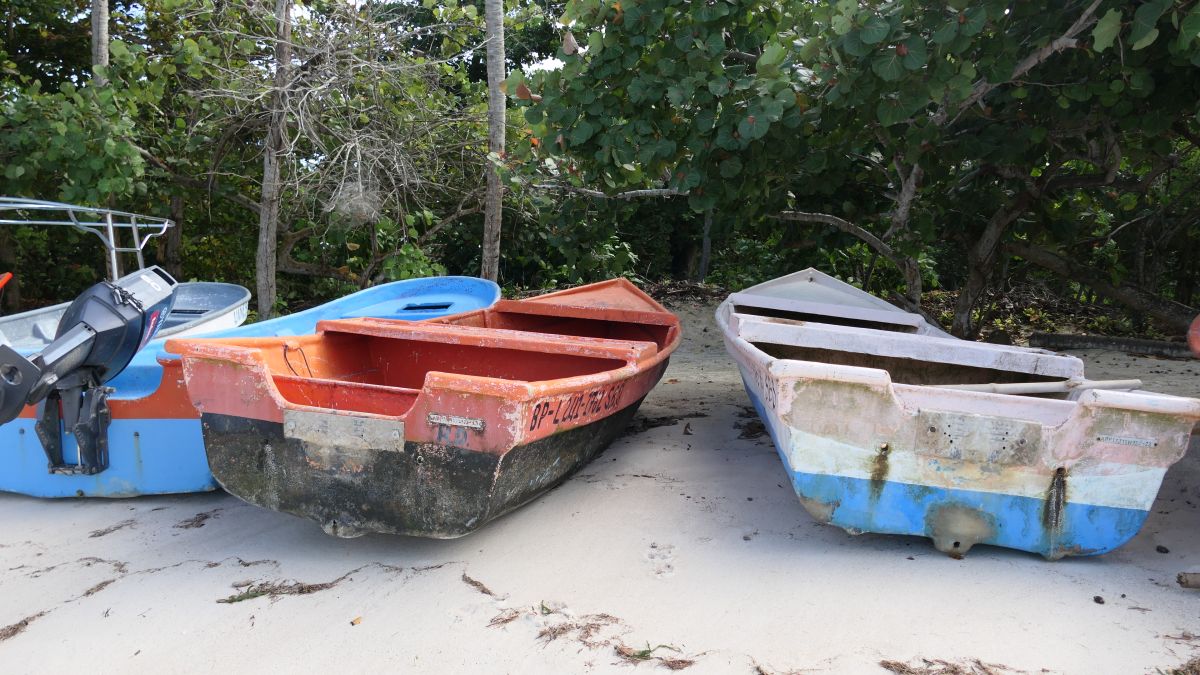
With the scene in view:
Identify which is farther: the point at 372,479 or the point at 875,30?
the point at 875,30

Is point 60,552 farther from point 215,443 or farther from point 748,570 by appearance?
point 748,570

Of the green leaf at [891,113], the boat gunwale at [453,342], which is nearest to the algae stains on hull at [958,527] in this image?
the boat gunwale at [453,342]

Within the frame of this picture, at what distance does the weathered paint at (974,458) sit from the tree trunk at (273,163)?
4819mm

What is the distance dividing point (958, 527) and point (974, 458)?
0.28m

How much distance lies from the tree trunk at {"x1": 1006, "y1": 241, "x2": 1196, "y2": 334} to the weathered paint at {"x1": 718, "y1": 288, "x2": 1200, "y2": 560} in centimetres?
412

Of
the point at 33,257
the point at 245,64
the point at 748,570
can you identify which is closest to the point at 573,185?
the point at 245,64

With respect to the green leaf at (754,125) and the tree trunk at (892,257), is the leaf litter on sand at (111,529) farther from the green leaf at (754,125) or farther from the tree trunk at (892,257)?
the tree trunk at (892,257)

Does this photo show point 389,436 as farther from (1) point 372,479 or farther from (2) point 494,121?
(2) point 494,121

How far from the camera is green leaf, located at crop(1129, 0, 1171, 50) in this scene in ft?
10.1

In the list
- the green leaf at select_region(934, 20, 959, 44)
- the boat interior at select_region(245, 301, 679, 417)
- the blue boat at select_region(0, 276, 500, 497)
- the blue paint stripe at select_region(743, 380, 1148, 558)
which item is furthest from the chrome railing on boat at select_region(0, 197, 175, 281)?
the green leaf at select_region(934, 20, 959, 44)

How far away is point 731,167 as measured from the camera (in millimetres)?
4273

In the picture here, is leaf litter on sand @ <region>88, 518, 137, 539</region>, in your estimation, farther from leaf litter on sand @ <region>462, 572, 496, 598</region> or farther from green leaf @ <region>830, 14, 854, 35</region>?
green leaf @ <region>830, 14, 854, 35</region>

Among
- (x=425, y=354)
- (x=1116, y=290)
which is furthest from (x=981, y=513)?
(x=1116, y=290)

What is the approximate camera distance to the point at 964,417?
272 cm
